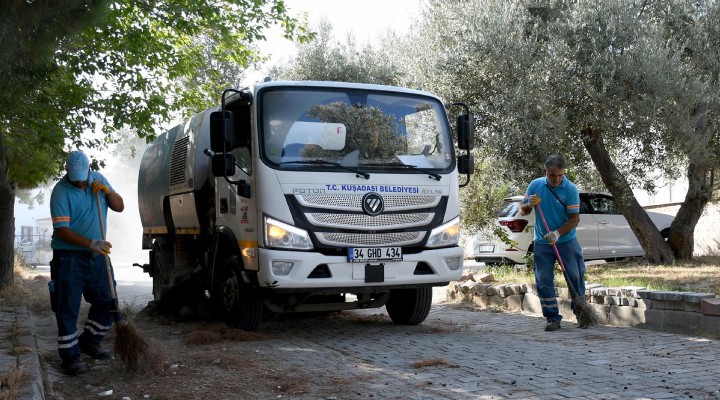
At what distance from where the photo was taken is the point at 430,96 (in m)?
8.79

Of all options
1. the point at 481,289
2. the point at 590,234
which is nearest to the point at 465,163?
the point at 481,289

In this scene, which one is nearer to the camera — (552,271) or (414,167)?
(414,167)

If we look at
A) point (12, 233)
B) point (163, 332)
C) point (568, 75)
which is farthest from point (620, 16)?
point (12, 233)

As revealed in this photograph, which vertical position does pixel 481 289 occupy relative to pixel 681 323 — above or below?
above

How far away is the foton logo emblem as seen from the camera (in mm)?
7883

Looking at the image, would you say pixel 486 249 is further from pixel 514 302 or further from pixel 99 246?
pixel 99 246

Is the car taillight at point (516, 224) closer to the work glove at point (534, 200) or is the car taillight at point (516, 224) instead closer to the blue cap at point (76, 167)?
the work glove at point (534, 200)

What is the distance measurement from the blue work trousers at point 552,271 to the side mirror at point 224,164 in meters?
3.50

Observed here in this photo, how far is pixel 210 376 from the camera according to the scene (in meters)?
6.11

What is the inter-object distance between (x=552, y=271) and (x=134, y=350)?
15.0 ft

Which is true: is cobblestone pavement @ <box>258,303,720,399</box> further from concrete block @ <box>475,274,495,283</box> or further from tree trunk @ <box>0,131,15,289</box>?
tree trunk @ <box>0,131,15,289</box>

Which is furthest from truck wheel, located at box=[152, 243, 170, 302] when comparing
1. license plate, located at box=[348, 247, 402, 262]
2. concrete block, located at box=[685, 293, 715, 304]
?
concrete block, located at box=[685, 293, 715, 304]

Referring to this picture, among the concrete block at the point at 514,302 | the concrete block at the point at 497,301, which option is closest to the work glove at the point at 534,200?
the concrete block at the point at 514,302

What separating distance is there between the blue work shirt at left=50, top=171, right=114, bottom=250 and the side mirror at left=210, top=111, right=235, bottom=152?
4.32 ft
